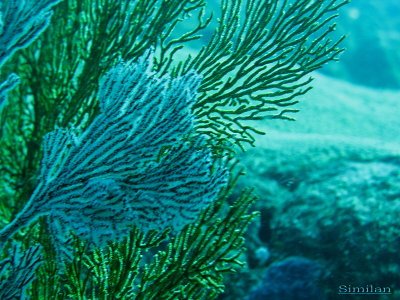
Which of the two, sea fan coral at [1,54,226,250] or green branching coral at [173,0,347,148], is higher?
green branching coral at [173,0,347,148]

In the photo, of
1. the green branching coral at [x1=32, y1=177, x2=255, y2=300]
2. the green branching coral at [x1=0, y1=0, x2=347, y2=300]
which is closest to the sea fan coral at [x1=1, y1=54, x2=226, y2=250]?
the green branching coral at [x1=0, y1=0, x2=347, y2=300]

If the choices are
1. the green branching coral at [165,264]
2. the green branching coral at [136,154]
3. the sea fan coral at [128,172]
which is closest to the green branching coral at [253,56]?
the green branching coral at [136,154]

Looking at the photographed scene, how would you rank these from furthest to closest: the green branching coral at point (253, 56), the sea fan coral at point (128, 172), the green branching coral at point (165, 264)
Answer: the green branching coral at point (253, 56), the green branching coral at point (165, 264), the sea fan coral at point (128, 172)

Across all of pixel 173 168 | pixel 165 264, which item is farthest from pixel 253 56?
pixel 165 264

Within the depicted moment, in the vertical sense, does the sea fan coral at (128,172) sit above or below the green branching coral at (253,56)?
below

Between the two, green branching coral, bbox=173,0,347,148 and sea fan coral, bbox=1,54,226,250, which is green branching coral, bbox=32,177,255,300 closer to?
sea fan coral, bbox=1,54,226,250

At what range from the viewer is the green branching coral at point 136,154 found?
80.8 inches

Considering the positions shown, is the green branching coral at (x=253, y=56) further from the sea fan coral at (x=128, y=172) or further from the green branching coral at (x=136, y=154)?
the sea fan coral at (x=128, y=172)

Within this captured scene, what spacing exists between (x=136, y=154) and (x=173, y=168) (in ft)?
0.65

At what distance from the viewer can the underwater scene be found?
206 cm

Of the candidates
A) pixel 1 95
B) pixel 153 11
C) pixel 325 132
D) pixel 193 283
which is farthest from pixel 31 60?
pixel 325 132

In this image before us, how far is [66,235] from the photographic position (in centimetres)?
214

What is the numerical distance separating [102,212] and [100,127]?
16.6 inches

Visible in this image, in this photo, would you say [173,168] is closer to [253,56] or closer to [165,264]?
[165,264]
